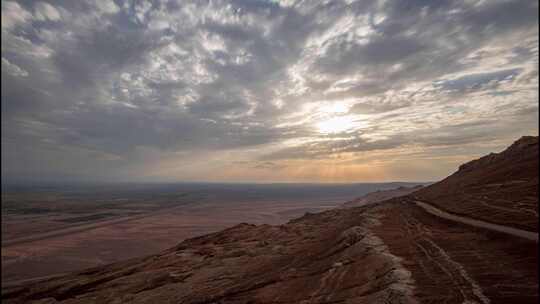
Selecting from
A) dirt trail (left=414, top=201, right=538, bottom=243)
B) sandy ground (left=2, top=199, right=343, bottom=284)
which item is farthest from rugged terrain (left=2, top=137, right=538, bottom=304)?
sandy ground (left=2, top=199, right=343, bottom=284)

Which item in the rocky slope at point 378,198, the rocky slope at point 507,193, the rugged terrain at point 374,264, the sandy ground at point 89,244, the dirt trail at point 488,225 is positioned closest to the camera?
the rugged terrain at point 374,264

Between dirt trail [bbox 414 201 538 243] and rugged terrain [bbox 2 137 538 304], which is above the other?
dirt trail [bbox 414 201 538 243]

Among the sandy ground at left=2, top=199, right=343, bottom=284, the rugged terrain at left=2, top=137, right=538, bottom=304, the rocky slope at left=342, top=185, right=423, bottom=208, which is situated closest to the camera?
the rugged terrain at left=2, top=137, right=538, bottom=304

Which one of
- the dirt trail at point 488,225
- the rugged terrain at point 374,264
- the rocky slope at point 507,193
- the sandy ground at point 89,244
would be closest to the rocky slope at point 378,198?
the sandy ground at point 89,244

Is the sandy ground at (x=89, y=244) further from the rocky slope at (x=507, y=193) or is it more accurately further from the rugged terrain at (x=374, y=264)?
the rocky slope at (x=507, y=193)

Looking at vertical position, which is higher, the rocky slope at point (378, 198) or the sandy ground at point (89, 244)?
the rocky slope at point (378, 198)

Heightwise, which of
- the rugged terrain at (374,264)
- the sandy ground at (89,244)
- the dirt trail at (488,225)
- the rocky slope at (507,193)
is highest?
the rocky slope at (507,193)

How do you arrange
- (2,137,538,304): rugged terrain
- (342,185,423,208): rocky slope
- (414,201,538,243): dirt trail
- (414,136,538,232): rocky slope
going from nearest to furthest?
(2,137,538,304): rugged terrain, (414,201,538,243): dirt trail, (414,136,538,232): rocky slope, (342,185,423,208): rocky slope

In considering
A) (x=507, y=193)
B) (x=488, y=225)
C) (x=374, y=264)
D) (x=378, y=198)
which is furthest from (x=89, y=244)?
(x=378, y=198)

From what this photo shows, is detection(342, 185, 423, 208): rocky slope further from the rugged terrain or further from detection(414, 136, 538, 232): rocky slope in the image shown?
the rugged terrain

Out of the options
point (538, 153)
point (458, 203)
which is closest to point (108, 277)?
point (458, 203)
